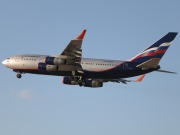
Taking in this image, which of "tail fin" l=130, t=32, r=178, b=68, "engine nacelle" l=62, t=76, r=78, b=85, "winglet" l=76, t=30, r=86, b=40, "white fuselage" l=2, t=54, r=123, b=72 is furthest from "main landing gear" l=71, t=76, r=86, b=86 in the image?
"winglet" l=76, t=30, r=86, b=40

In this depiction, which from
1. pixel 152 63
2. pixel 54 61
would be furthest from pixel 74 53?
pixel 152 63

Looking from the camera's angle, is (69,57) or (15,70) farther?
(15,70)

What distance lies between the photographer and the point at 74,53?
66688mm

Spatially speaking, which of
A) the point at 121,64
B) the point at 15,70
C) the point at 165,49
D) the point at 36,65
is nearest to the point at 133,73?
the point at 121,64

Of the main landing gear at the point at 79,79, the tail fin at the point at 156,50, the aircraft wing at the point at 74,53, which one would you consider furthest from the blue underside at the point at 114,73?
the aircraft wing at the point at 74,53

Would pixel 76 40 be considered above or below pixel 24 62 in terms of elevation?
above

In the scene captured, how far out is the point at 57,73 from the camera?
236 feet

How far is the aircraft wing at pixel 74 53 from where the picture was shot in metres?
61.8

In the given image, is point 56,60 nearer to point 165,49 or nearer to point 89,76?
point 89,76

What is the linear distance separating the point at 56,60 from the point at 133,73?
14180 mm

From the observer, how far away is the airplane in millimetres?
66812

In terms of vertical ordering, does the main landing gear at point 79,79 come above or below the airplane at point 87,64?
below

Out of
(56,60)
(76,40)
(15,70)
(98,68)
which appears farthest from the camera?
(15,70)

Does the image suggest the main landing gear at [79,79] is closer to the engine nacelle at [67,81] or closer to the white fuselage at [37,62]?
the engine nacelle at [67,81]
